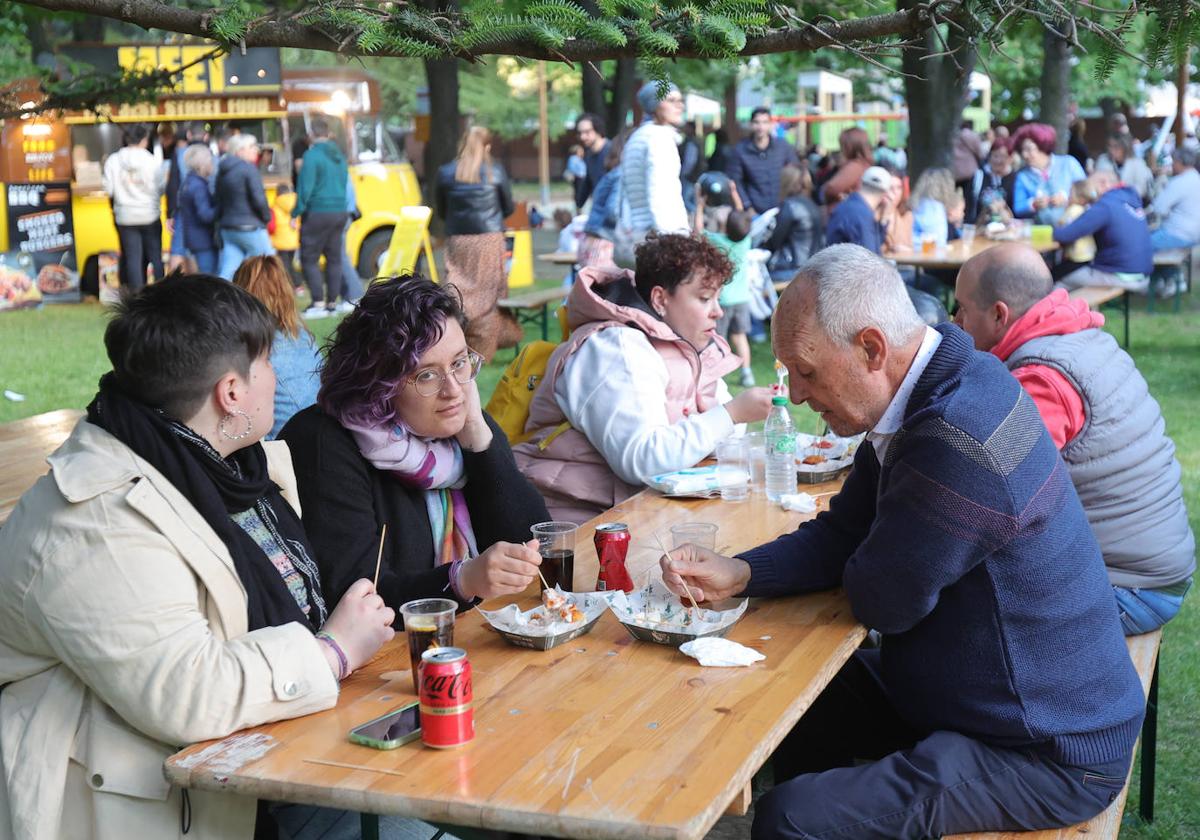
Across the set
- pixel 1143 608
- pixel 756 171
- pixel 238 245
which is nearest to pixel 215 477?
pixel 1143 608

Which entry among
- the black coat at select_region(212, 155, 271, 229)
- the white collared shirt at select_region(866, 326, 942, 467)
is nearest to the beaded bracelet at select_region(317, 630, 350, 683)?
the white collared shirt at select_region(866, 326, 942, 467)

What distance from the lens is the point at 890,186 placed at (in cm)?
1009

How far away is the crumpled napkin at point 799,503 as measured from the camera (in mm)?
3605

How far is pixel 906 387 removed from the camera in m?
2.56

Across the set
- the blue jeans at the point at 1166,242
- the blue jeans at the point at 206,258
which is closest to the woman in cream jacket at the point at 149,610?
the blue jeans at the point at 206,258

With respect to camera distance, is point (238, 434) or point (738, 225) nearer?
point (238, 434)

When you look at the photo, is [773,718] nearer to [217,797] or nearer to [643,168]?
[217,797]

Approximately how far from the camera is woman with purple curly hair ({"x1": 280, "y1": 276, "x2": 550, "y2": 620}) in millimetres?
2980

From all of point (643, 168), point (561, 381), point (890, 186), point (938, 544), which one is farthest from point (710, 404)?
point (890, 186)

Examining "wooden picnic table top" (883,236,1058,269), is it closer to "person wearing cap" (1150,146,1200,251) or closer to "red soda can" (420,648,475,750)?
"person wearing cap" (1150,146,1200,251)

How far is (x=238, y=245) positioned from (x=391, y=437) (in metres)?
10.6

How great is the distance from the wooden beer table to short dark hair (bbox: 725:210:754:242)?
22.4ft

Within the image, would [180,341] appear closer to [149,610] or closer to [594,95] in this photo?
[149,610]

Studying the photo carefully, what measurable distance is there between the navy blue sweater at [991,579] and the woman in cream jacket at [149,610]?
100 cm
